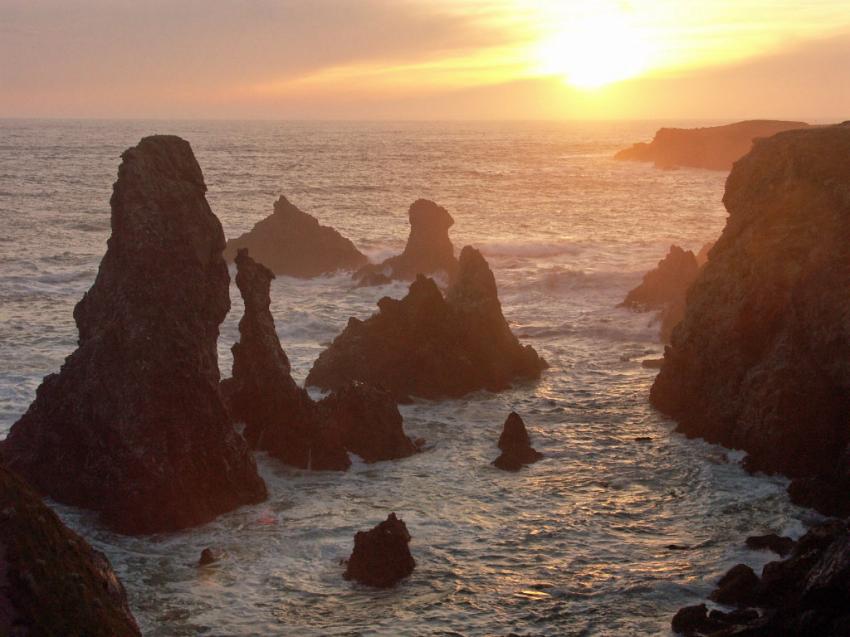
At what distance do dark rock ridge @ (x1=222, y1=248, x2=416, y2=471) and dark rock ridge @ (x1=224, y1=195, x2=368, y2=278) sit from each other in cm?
3500

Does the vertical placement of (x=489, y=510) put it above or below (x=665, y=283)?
below

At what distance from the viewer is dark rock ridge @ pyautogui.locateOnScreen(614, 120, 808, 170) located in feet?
534

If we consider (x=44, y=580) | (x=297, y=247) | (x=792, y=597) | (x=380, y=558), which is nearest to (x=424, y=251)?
(x=297, y=247)

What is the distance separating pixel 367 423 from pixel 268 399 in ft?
9.91

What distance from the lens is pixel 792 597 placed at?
58.2 feet

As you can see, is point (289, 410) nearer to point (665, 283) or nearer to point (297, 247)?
point (665, 283)

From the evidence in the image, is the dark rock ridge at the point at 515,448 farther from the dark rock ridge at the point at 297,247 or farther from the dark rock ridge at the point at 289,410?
the dark rock ridge at the point at 297,247

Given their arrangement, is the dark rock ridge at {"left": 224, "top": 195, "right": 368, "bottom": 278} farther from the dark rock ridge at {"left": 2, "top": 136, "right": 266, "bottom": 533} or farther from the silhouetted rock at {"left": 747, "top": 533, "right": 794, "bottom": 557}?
the silhouetted rock at {"left": 747, "top": 533, "right": 794, "bottom": 557}

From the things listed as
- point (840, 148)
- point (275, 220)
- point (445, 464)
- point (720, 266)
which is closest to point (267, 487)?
point (445, 464)

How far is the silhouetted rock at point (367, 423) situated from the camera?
29.1 metres

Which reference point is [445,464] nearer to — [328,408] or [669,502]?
[328,408]

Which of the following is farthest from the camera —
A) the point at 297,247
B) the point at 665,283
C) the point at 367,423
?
the point at 297,247

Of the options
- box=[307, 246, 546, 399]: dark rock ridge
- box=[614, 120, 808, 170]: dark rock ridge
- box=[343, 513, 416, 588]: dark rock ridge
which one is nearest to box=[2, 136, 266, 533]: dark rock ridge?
box=[343, 513, 416, 588]: dark rock ridge

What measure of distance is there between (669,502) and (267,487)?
10636 millimetres
